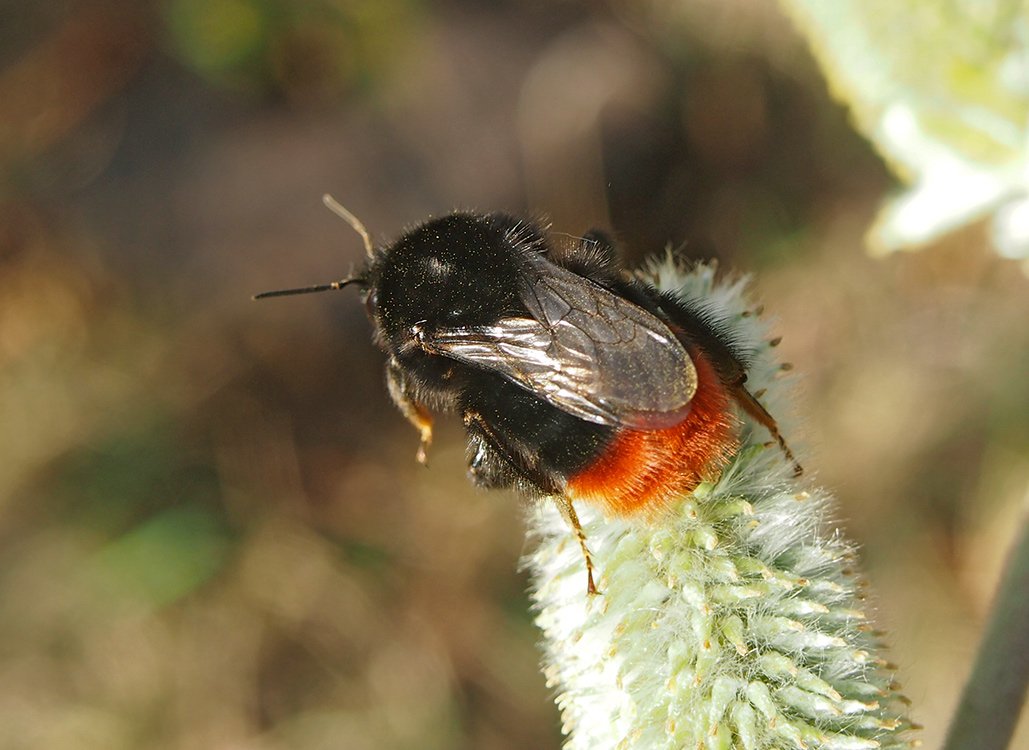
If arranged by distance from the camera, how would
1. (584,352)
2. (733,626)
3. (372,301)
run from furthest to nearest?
1. (372,301)
2. (733,626)
3. (584,352)

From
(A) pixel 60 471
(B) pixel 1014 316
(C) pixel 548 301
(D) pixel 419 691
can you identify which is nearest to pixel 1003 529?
(B) pixel 1014 316

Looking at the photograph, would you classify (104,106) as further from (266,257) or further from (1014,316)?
(1014,316)

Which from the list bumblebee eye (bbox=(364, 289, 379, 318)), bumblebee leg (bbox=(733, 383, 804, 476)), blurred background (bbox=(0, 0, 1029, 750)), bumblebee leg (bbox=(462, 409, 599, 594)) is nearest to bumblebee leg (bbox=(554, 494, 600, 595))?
bumblebee leg (bbox=(462, 409, 599, 594))

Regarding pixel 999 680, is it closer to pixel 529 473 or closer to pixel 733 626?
pixel 733 626

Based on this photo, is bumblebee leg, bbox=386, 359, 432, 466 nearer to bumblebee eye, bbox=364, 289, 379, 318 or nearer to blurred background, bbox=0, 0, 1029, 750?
bumblebee eye, bbox=364, 289, 379, 318

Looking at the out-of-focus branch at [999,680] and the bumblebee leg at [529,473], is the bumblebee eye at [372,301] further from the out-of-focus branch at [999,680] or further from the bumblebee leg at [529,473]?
the out-of-focus branch at [999,680]

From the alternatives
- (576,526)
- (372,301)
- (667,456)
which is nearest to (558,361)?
(667,456)
